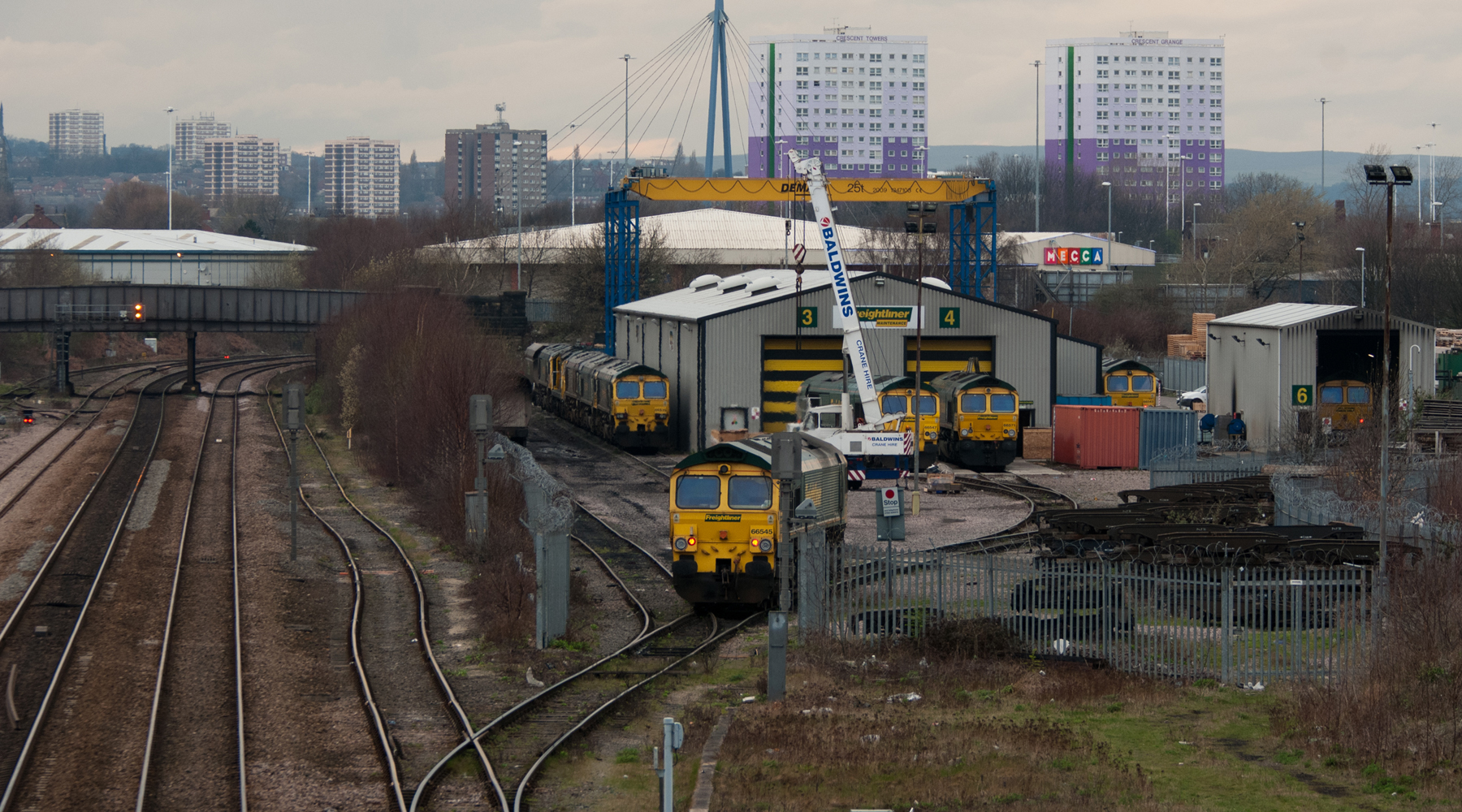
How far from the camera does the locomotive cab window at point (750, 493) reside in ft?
71.3

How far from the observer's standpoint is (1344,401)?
1754 inches

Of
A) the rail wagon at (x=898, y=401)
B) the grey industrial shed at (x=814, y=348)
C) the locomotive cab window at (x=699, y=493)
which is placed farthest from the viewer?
the grey industrial shed at (x=814, y=348)

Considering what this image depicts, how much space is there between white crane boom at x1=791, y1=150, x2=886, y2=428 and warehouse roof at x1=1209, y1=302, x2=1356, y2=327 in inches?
506

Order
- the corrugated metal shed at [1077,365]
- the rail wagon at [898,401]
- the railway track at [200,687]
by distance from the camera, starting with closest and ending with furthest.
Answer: the railway track at [200,687]
the rail wagon at [898,401]
the corrugated metal shed at [1077,365]

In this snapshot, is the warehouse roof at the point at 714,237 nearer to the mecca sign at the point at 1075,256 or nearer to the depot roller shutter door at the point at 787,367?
the mecca sign at the point at 1075,256

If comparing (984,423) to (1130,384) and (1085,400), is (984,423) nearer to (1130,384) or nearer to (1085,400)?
(1085,400)

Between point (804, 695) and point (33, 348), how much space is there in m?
75.8

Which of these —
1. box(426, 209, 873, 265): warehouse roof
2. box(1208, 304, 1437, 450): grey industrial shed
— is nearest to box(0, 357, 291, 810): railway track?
box(1208, 304, 1437, 450): grey industrial shed

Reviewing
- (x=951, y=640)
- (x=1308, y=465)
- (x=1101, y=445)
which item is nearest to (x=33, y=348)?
(x=1101, y=445)

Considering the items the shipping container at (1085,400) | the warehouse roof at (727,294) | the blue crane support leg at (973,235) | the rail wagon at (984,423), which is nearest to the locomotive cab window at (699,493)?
the rail wagon at (984,423)

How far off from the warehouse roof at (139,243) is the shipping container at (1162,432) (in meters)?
84.0

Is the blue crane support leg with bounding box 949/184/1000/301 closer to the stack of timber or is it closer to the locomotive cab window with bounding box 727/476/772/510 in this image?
the stack of timber

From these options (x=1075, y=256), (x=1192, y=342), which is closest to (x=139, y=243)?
(x=1075, y=256)

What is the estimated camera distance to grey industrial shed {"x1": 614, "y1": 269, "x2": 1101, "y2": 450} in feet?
153
